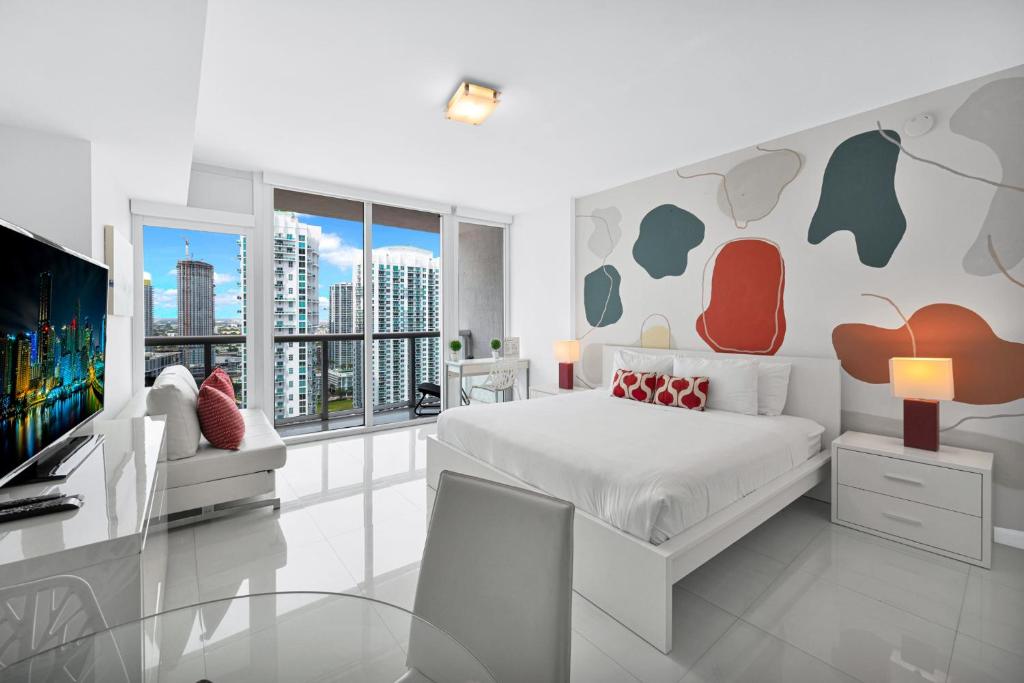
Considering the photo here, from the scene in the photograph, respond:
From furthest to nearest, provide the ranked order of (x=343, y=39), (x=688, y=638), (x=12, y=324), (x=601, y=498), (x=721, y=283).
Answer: (x=721, y=283), (x=343, y=39), (x=601, y=498), (x=688, y=638), (x=12, y=324)

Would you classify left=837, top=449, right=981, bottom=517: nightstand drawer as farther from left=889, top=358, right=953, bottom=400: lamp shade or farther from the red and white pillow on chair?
the red and white pillow on chair

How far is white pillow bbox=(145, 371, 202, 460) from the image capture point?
259 centimetres

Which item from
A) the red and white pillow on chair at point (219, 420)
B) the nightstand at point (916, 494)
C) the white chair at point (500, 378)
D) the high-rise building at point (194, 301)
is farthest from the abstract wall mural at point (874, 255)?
the high-rise building at point (194, 301)

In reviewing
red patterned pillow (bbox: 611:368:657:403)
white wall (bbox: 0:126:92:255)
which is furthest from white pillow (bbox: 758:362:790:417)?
white wall (bbox: 0:126:92:255)

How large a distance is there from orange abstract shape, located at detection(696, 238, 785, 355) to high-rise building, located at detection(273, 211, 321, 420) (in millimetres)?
3713

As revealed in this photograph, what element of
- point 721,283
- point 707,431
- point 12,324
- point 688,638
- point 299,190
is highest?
point 299,190

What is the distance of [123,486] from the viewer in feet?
5.07

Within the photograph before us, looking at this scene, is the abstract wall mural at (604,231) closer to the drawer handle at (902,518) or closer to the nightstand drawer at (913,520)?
the nightstand drawer at (913,520)

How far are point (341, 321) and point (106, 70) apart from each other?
121 inches

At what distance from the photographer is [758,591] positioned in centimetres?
212

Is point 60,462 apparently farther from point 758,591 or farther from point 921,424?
point 921,424

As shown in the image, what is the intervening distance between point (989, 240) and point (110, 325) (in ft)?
17.4

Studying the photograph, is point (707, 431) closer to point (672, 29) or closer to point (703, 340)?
point (703, 340)

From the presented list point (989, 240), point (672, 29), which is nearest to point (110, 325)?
point (672, 29)
